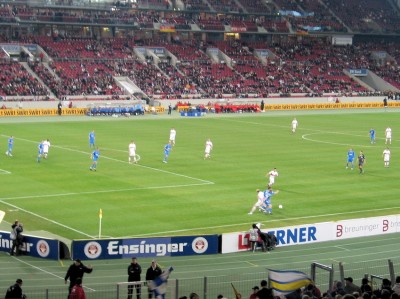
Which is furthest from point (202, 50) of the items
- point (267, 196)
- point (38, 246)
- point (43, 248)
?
point (43, 248)

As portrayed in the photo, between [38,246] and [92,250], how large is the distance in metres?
1.97

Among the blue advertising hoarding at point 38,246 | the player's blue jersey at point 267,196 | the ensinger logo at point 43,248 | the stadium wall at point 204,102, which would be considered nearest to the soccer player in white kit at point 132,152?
the player's blue jersey at point 267,196

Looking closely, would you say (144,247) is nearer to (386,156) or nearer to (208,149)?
(208,149)

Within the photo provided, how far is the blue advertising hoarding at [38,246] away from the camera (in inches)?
1051

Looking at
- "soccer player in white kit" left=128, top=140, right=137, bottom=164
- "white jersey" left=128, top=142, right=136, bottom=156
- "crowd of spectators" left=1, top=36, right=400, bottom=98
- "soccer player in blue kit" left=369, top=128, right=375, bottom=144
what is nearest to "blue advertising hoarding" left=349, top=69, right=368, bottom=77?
"crowd of spectators" left=1, top=36, right=400, bottom=98

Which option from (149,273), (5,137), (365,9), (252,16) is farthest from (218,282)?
(365,9)

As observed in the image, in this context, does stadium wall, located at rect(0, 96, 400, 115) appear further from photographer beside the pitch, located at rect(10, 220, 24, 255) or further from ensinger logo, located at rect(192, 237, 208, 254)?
ensinger logo, located at rect(192, 237, 208, 254)

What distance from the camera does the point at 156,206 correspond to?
121 ft

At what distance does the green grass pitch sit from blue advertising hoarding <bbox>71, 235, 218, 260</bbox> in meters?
3.96

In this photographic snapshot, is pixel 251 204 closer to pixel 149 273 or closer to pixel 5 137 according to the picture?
pixel 149 273

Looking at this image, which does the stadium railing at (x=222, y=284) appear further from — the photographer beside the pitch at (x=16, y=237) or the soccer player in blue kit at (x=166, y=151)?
the soccer player in blue kit at (x=166, y=151)

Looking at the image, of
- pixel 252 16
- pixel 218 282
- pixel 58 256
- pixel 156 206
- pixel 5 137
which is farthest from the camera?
pixel 252 16

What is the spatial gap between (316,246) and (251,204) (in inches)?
339

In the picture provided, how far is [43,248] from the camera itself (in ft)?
88.7
